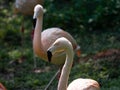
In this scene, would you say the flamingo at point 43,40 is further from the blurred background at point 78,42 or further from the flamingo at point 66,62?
the flamingo at point 66,62

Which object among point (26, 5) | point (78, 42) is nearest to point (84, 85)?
point (26, 5)

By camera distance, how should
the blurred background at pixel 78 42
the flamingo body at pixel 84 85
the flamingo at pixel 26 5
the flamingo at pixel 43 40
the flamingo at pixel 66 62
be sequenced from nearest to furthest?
1. the flamingo at pixel 66 62
2. the flamingo body at pixel 84 85
3. the flamingo at pixel 43 40
4. the blurred background at pixel 78 42
5. the flamingo at pixel 26 5

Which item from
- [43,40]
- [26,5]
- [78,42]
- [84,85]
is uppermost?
[26,5]

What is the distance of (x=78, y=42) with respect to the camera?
32.7 feet

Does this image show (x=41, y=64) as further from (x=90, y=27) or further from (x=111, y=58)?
(x=90, y=27)

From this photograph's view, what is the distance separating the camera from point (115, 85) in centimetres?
691

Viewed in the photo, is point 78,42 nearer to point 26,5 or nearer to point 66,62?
point 26,5

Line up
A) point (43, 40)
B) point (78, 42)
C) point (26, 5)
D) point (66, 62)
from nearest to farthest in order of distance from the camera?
1. point (66, 62)
2. point (43, 40)
3. point (26, 5)
4. point (78, 42)

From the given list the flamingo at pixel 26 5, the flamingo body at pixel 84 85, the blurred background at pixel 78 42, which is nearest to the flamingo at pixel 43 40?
the blurred background at pixel 78 42

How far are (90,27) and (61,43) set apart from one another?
5.69m

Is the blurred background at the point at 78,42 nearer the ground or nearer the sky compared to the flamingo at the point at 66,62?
nearer the ground

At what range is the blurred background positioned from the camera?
25.1ft

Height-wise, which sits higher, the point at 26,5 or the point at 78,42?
the point at 26,5

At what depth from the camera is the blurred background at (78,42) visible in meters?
7.65
